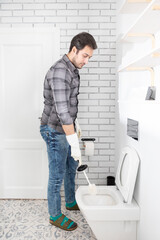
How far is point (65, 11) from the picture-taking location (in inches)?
95.7

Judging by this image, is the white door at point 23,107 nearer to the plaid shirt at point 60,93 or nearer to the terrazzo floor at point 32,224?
the terrazzo floor at point 32,224

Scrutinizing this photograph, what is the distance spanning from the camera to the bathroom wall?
1362mm

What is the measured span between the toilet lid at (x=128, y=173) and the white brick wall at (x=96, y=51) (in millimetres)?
684

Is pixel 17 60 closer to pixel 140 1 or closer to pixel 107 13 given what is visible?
pixel 107 13

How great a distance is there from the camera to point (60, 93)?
172 centimetres

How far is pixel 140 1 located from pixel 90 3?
1113mm

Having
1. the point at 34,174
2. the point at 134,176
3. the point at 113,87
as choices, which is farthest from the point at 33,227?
the point at 113,87

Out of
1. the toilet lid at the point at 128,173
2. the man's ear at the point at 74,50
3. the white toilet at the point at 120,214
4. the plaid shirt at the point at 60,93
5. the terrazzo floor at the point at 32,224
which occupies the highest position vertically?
the man's ear at the point at 74,50

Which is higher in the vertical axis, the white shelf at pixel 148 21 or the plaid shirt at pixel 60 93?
the white shelf at pixel 148 21

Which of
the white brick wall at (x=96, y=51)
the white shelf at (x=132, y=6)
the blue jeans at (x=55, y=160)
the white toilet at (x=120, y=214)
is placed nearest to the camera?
the white shelf at (x=132, y=6)

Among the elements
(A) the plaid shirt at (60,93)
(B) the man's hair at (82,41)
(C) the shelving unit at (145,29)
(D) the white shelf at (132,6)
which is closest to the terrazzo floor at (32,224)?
(A) the plaid shirt at (60,93)

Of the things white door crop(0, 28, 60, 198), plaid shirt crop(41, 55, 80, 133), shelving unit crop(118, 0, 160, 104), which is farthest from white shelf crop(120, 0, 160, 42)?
white door crop(0, 28, 60, 198)

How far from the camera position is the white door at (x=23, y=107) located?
2453 millimetres

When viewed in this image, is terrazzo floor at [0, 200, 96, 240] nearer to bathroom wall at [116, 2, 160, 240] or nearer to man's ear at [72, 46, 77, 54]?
bathroom wall at [116, 2, 160, 240]
